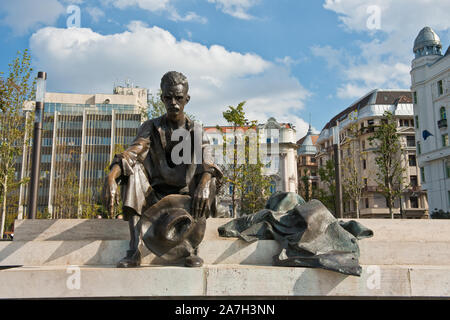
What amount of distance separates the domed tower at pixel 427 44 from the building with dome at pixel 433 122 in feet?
5.24

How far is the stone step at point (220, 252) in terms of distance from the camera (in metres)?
4.57

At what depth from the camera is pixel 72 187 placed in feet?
98.7

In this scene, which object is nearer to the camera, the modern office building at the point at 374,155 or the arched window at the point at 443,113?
→ the arched window at the point at 443,113

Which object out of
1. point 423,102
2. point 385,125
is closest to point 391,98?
point 423,102

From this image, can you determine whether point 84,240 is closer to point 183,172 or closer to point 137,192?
point 137,192

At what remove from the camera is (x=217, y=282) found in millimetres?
3547

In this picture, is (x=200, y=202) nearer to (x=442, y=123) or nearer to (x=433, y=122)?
(x=442, y=123)

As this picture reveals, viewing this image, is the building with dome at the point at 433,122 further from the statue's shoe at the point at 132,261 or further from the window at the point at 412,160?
the statue's shoe at the point at 132,261

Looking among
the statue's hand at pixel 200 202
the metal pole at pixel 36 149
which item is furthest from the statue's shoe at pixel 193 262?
the metal pole at pixel 36 149

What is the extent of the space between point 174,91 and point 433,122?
4348 centimetres

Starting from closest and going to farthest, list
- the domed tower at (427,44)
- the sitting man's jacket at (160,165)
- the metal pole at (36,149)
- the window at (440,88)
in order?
the sitting man's jacket at (160,165)
the metal pole at (36,149)
the window at (440,88)
the domed tower at (427,44)

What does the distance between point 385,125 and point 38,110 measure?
767 inches

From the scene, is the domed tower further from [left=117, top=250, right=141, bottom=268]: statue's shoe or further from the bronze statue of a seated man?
[left=117, top=250, right=141, bottom=268]: statue's shoe

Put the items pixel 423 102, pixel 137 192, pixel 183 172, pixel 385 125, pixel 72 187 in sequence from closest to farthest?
pixel 137 192, pixel 183 172, pixel 385 125, pixel 72 187, pixel 423 102
